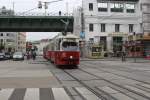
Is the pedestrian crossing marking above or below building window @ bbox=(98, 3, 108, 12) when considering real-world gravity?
below

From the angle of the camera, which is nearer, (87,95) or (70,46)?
(87,95)

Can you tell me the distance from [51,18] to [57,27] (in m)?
2.48

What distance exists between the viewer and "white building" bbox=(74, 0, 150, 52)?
87375mm

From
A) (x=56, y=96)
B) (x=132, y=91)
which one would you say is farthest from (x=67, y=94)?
(x=132, y=91)

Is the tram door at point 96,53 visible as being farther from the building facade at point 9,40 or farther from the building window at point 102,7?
the building facade at point 9,40

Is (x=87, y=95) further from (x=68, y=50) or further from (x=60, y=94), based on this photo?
(x=68, y=50)

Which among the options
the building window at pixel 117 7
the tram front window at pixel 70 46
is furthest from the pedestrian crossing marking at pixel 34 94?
the building window at pixel 117 7

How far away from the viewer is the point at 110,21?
3487 inches

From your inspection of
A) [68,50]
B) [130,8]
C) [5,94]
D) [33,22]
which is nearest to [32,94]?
[5,94]

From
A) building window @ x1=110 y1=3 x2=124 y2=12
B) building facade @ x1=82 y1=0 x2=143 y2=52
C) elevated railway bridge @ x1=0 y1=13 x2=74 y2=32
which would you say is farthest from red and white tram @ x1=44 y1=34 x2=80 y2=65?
building window @ x1=110 y1=3 x2=124 y2=12

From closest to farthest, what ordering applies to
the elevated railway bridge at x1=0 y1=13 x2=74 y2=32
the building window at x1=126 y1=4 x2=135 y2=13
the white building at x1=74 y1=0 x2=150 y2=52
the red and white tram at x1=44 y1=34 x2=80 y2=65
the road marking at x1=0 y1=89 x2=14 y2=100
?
the road marking at x1=0 y1=89 x2=14 y2=100
the red and white tram at x1=44 y1=34 x2=80 y2=65
the elevated railway bridge at x1=0 y1=13 x2=74 y2=32
the white building at x1=74 y1=0 x2=150 y2=52
the building window at x1=126 y1=4 x2=135 y2=13

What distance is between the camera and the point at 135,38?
80.3 m

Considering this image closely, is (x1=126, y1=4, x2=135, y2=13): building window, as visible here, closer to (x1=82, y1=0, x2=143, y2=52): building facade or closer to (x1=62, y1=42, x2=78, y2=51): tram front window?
(x1=82, y1=0, x2=143, y2=52): building facade

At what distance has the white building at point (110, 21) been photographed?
87.4 m
